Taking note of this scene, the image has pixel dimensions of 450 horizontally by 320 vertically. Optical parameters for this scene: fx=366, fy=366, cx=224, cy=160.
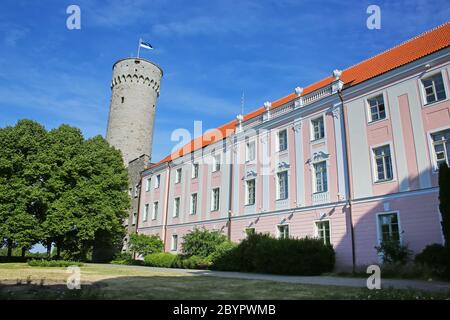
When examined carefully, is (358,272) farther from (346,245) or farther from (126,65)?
(126,65)

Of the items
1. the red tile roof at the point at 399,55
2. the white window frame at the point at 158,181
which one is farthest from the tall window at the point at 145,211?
the red tile roof at the point at 399,55

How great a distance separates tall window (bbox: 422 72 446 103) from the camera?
1775 centimetres

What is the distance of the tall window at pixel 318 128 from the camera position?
22.8m

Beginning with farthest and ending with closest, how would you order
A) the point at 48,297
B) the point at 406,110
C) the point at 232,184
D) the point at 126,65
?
the point at 126,65
the point at 232,184
the point at 406,110
the point at 48,297

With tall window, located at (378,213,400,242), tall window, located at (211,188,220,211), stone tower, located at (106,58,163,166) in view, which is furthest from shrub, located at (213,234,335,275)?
stone tower, located at (106,58,163,166)

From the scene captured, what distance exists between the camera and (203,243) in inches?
994

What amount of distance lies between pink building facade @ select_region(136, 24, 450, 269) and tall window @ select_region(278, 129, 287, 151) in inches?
2.8

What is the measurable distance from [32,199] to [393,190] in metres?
25.7

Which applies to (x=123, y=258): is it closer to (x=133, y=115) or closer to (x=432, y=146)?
(x=133, y=115)

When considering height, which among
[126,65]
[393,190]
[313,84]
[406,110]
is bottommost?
[393,190]

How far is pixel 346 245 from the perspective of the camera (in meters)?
19.4
